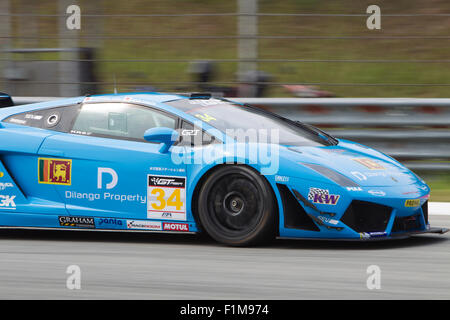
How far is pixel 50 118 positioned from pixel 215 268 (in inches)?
84.0

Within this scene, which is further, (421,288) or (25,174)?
(25,174)

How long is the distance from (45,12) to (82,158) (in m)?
4.91

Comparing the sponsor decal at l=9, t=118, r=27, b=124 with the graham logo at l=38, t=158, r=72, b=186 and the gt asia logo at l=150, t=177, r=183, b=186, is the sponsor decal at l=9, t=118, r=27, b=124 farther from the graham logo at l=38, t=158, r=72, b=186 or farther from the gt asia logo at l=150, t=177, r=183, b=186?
the gt asia logo at l=150, t=177, r=183, b=186

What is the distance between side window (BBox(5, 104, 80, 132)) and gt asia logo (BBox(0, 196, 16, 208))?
60 centimetres

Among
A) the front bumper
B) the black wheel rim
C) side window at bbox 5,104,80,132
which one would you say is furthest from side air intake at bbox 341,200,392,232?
side window at bbox 5,104,80,132

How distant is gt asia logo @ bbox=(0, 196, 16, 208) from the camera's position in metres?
6.31

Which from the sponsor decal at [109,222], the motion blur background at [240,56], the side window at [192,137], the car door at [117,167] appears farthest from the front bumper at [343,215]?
the motion blur background at [240,56]

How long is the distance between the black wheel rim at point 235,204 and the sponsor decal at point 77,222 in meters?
0.98

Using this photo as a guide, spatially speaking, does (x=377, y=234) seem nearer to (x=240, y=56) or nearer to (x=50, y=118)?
(x=50, y=118)

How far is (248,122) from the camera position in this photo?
625 cm

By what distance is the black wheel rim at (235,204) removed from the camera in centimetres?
564

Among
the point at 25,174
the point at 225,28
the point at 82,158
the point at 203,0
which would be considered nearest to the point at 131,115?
the point at 82,158

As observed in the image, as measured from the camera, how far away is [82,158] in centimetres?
609
